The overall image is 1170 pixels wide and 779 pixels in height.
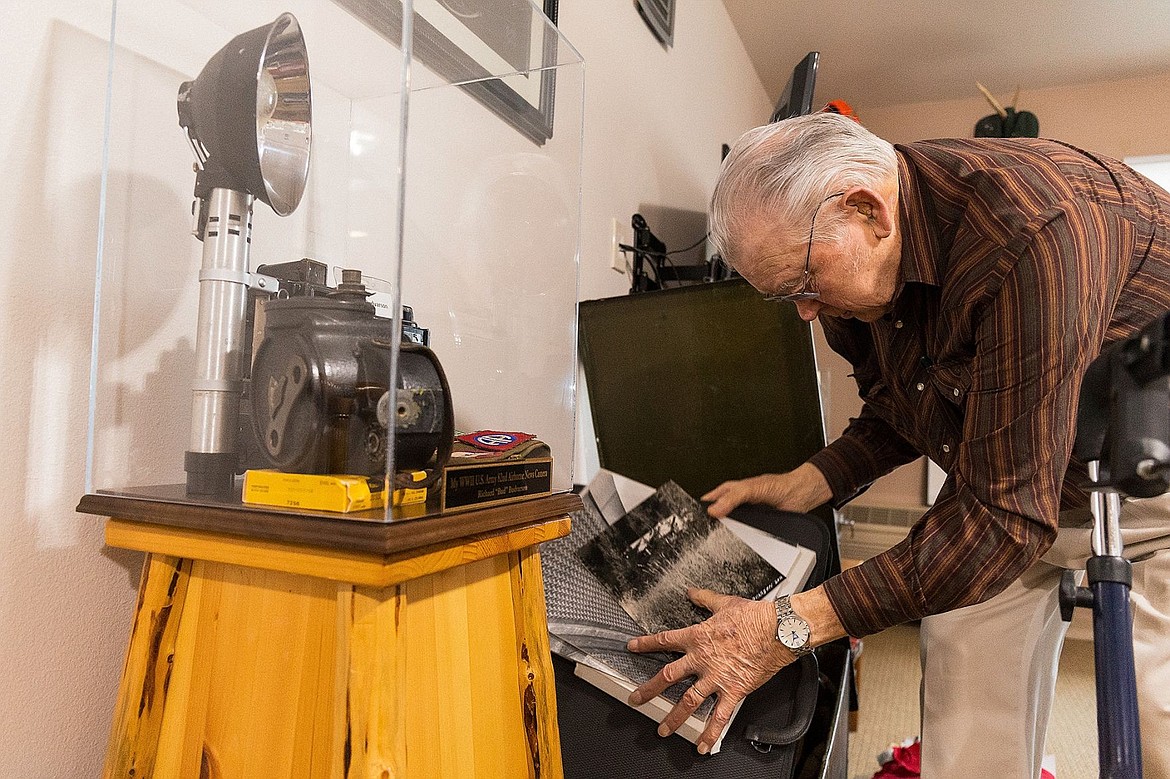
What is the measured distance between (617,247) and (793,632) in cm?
118

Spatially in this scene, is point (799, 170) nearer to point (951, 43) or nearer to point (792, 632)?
point (792, 632)

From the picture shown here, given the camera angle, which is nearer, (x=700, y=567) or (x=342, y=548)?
(x=342, y=548)

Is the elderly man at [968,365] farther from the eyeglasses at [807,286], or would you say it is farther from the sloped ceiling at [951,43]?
the sloped ceiling at [951,43]

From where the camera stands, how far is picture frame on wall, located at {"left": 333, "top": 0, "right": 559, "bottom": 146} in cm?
83

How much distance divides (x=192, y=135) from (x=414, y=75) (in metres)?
0.22

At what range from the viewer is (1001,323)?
0.89 m

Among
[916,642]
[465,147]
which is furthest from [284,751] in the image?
[916,642]

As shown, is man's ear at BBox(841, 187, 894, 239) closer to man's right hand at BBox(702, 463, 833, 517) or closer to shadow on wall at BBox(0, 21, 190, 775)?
man's right hand at BBox(702, 463, 833, 517)

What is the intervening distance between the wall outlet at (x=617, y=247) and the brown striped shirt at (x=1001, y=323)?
34.9 inches

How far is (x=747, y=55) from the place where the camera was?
3.44 metres

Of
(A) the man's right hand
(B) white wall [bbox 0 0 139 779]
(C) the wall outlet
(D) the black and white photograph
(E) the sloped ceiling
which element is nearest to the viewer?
(B) white wall [bbox 0 0 139 779]

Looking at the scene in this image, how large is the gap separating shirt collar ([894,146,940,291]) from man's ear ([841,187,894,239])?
0.02 metres

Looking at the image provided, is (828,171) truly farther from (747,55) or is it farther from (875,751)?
(747,55)

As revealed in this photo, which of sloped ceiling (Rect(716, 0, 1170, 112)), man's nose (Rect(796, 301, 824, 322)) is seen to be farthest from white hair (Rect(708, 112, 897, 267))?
sloped ceiling (Rect(716, 0, 1170, 112))
